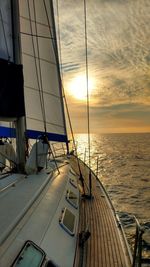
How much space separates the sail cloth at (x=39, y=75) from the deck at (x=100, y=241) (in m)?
3.12

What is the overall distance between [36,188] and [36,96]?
4.25 m

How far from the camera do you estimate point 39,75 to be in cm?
1012

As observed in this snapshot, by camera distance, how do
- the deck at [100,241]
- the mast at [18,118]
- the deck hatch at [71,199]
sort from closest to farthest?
1. the deck at [100,241]
2. the deck hatch at [71,199]
3. the mast at [18,118]

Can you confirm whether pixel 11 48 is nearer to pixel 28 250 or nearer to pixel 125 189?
pixel 28 250

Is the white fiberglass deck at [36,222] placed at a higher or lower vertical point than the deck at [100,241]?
higher

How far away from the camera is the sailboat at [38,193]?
4.36 metres

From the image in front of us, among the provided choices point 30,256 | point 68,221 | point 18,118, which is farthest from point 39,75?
point 30,256

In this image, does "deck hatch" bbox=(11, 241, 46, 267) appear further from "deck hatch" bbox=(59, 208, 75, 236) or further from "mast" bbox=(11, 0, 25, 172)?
"mast" bbox=(11, 0, 25, 172)

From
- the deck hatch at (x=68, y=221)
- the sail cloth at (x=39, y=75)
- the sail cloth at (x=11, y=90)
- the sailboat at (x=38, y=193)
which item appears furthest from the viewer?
the sail cloth at (x=39, y=75)

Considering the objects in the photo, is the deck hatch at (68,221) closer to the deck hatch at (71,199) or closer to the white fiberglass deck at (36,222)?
the white fiberglass deck at (36,222)

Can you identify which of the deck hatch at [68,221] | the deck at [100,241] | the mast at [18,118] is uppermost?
the mast at [18,118]

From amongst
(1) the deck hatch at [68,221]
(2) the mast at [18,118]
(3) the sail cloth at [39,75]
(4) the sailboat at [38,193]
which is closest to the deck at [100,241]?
(4) the sailboat at [38,193]

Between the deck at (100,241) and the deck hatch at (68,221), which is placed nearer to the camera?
the deck at (100,241)

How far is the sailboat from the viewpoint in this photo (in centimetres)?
436
